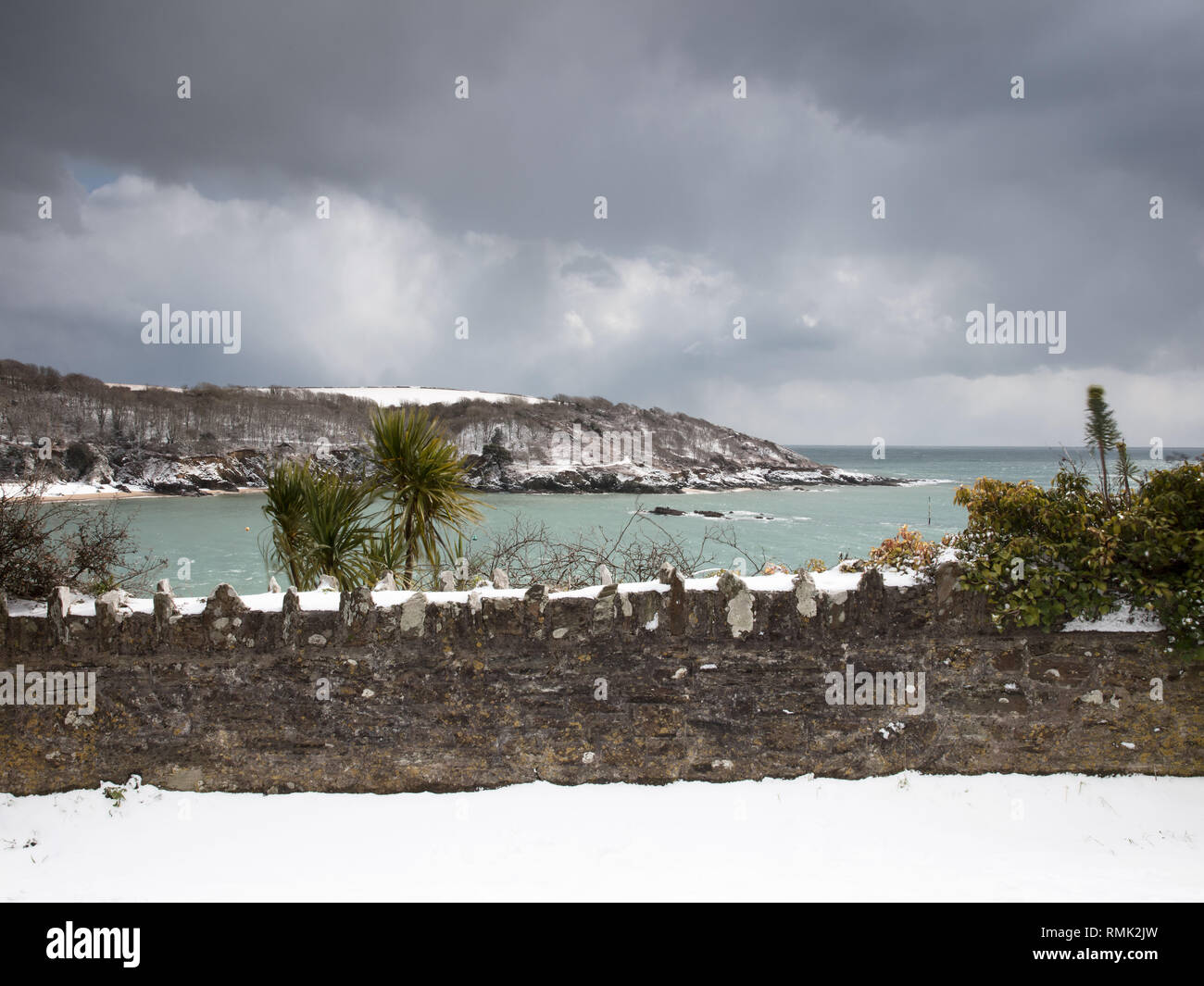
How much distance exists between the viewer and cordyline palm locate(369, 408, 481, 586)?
6.34 metres

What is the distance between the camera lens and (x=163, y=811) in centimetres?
312

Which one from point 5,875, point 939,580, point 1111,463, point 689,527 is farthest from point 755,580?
point 689,527

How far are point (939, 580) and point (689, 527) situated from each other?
21.0 metres

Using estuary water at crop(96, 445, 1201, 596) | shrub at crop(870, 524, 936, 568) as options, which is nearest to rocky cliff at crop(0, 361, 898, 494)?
estuary water at crop(96, 445, 1201, 596)

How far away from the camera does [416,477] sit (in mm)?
6410

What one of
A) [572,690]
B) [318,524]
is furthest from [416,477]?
[572,690]

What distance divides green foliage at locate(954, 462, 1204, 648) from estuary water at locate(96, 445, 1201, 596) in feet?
23.4

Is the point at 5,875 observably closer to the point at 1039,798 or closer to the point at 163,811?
the point at 163,811

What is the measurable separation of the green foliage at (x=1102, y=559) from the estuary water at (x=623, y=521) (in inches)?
281

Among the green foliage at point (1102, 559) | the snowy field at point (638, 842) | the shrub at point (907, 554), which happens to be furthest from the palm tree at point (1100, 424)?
the snowy field at point (638, 842)

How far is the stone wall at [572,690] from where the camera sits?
318cm

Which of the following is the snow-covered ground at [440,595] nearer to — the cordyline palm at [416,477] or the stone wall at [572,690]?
the stone wall at [572,690]

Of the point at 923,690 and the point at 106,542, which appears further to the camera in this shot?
the point at 106,542

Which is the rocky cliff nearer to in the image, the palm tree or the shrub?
the shrub
